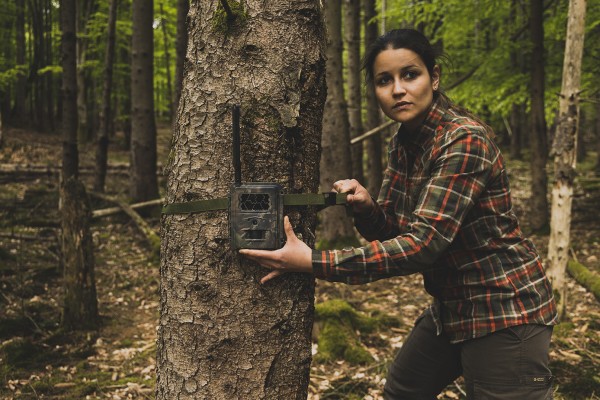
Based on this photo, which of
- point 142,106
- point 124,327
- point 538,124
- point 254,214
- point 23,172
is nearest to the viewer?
point 254,214

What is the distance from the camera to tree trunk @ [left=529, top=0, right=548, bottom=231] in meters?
8.77

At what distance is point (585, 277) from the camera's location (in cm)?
632

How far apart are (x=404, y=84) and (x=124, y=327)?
14.9ft

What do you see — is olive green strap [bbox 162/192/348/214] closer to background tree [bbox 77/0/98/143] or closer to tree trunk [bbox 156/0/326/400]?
tree trunk [bbox 156/0/326/400]

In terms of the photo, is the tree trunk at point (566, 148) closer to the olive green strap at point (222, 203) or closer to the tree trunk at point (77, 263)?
the olive green strap at point (222, 203)

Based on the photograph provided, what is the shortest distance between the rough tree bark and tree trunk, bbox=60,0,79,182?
3.94 meters

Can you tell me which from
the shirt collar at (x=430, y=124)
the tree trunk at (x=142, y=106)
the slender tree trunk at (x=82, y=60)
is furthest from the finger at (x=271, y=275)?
the slender tree trunk at (x=82, y=60)

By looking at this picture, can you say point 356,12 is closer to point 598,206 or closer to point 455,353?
point 598,206

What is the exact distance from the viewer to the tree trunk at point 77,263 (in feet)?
17.1

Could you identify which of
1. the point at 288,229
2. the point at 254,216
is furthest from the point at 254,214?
the point at 288,229

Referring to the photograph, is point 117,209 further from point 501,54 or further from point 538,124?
point 538,124

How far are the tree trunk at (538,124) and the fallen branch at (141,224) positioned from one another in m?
7.10

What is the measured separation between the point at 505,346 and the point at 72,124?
7.37 metres

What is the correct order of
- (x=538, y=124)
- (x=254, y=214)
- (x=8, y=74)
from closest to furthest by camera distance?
(x=254, y=214) < (x=538, y=124) < (x=8, y=74)
